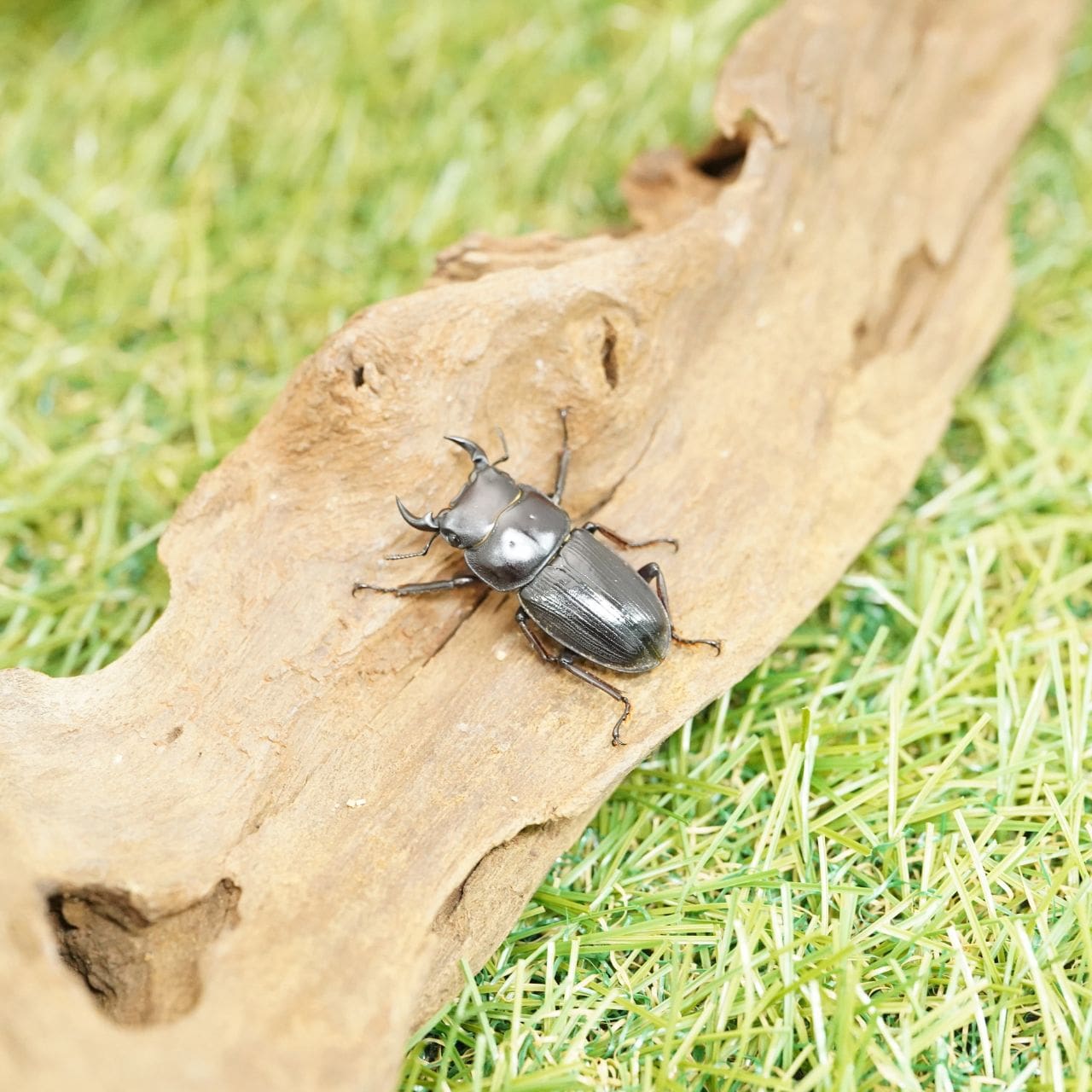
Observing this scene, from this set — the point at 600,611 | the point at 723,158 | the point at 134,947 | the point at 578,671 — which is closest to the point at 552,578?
the point at 600,611

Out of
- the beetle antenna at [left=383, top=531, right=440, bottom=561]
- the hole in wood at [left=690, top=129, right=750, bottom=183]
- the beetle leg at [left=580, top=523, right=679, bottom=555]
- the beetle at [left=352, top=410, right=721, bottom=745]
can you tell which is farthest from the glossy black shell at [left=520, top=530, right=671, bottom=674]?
the hole in wood at [left=690, top=129, right=750, bottom=183]

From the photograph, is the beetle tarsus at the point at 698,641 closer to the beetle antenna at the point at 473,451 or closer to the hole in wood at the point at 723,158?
the beetle antenna at the point at 473,451

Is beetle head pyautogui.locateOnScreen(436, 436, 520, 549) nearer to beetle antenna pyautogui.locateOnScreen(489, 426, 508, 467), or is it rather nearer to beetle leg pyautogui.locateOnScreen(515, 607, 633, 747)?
beetle antenna pyautogui.locateOnScreen(489, 426, 508, 467)

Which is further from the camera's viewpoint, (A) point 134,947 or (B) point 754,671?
(B) point 754,671

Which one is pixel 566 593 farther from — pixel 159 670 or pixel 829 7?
pixel 829 7

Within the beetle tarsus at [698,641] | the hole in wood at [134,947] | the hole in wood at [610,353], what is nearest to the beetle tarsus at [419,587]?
the beetle tarsus at [698,641]

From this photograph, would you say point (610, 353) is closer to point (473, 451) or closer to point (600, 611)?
point (473, 451)
